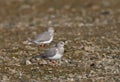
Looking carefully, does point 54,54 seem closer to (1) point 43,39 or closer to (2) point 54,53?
(2) point 54,53

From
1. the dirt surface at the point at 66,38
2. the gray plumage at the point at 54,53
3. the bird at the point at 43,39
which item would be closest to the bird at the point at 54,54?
the gray plumage at the point at 54,53

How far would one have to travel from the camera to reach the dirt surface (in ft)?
68.2

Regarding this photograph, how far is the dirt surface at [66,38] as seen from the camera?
20.8 metres

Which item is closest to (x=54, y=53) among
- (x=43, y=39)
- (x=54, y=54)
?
(x=54, y=54)

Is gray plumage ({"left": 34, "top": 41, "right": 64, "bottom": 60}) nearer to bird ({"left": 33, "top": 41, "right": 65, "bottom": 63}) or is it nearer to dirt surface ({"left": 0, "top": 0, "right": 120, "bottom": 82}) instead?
bird ({"left": 33, "top": 41, "right": 65, "bottom": 63})

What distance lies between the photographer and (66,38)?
2995cm

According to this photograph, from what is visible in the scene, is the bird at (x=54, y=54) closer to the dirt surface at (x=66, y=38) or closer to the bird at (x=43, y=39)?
the dirt surface at (x=66, y=38)

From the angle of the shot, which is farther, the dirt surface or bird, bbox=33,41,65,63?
bird, bbox=33,41,65,63

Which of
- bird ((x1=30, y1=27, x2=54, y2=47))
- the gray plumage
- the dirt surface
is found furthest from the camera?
bird ((x1=30, y1=27, x2=54, y2=47))

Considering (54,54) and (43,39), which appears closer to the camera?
(54,54)

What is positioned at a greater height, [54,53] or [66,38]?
[54,53]

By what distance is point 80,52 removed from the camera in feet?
81.2

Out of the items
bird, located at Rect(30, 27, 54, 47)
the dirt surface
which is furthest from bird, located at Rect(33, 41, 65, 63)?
bird, located at Rect(30, 27, 54, 47)

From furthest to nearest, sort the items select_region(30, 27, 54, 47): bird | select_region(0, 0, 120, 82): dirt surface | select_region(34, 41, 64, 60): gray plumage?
select_region(30, 27, 54, 47): bird < select_region(34, 41, 64, 60): gray plumage < select_region(0, 0, 120, 82): dirt surface
